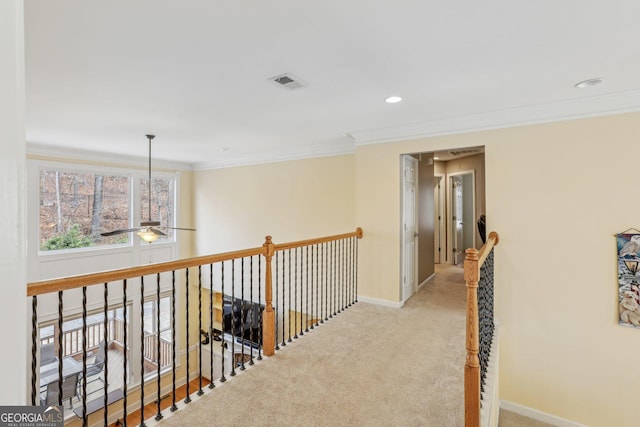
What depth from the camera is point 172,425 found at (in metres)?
1.92

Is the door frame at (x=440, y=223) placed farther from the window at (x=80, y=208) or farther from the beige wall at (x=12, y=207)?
the beige wall at (x=12, y=207)

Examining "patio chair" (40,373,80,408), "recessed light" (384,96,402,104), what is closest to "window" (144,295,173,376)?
"patio chair" (40,373,80,408)

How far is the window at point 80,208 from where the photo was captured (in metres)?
5.18

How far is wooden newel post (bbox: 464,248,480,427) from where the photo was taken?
1793 mm

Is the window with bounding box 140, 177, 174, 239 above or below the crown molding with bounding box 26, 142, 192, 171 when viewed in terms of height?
below

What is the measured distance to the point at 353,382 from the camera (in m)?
2.43

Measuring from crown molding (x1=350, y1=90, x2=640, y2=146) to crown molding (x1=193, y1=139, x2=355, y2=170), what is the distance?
2.47 feet

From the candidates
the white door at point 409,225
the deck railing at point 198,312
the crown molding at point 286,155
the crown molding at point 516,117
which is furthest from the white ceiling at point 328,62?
the deck railing at point 198,312

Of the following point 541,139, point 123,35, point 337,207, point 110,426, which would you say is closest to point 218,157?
point 337,207

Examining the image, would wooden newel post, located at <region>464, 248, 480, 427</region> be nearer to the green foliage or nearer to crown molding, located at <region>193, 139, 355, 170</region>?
crown molding, located at <region>193, 139, 355, 170</region>

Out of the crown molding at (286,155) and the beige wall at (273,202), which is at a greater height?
the crown molding at (286,155)

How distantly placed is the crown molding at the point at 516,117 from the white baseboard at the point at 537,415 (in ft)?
9.93

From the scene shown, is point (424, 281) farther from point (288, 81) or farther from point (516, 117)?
point (288, 81)

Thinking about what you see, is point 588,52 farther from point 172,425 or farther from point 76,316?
point 76,316
